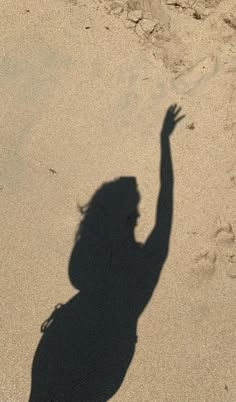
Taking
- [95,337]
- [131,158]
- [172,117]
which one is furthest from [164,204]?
[95,337]

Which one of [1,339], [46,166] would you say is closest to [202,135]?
[46,166]

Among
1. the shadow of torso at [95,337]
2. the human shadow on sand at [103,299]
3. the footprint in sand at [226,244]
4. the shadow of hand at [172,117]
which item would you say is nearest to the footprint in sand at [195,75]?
the shadow of hand at [172,117]

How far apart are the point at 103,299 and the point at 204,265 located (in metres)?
1.08

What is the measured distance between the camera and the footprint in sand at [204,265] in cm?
505

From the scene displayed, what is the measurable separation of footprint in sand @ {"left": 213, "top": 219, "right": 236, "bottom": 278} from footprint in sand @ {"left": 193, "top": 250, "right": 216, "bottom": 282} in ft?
0.32

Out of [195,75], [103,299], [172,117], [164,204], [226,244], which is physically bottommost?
[226,244]

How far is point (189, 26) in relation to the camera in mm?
5742

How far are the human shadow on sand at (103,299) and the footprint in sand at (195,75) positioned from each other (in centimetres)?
77

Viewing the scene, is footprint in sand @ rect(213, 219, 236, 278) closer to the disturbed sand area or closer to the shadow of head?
the disturbed sand area

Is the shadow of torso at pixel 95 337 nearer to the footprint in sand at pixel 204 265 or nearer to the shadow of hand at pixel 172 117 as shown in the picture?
the footprint in sand at pixel 204 265

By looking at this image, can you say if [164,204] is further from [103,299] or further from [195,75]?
[195,75]

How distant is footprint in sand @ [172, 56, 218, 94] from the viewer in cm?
560

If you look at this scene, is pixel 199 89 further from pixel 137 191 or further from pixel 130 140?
pixel 137 191

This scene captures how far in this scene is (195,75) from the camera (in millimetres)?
5629
